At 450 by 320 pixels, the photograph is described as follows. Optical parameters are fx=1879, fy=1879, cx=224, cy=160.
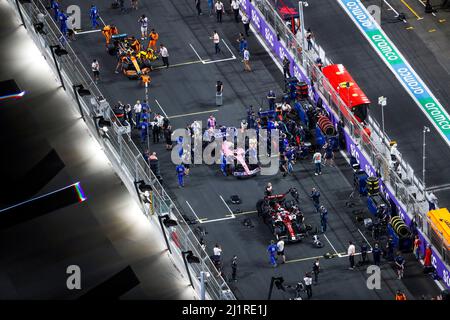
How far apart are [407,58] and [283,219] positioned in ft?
65.4

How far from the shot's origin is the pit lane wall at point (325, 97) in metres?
98.8

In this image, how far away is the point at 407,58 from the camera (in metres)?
115

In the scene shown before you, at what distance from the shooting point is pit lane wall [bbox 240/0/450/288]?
98.8m

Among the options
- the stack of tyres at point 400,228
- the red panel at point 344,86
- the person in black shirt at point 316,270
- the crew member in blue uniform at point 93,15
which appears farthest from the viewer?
the crew member in blue uniform at point 93,15

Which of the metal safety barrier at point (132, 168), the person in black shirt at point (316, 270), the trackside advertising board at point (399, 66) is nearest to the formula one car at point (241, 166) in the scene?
the person in black shirt at point (316, 270)

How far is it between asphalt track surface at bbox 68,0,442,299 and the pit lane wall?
3.22 feet

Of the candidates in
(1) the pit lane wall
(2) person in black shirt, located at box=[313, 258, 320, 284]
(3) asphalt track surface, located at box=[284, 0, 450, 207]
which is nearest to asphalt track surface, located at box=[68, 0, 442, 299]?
(2) person in black shirt, located at box=[313, 258, 320, 284]

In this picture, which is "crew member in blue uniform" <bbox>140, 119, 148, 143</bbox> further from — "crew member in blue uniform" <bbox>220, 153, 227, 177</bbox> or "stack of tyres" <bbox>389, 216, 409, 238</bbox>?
"stack of tyres" <bbox>389, 216, 409, 238</bbox>

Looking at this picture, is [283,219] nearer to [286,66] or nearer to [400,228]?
[400,228]

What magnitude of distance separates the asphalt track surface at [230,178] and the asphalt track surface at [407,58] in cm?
447

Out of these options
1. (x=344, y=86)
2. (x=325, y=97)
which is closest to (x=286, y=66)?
(x=325, y=97)

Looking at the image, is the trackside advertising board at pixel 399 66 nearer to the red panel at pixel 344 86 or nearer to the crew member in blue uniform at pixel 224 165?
the red panel at pixel 344 86

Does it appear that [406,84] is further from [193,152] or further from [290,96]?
[193,152]

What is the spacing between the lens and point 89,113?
88938mm
